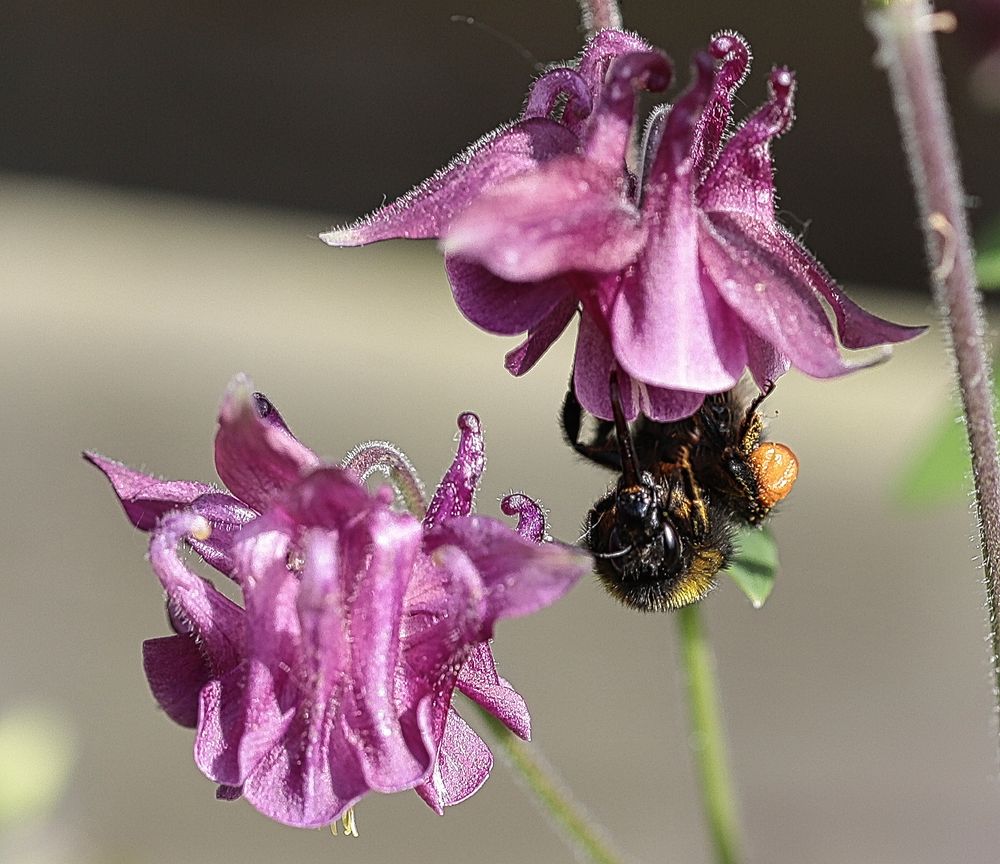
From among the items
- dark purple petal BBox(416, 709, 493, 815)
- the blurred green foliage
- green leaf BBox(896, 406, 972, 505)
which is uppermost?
green leaf BBox(896, 406, 972, 505)

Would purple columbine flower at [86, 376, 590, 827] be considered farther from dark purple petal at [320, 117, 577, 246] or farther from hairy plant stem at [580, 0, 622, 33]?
hairy plant stem at [580, 0, 622, 33]

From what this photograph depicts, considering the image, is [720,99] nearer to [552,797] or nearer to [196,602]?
[196,602]

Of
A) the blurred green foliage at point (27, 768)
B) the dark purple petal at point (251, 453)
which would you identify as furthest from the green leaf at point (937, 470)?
the blurred green foliage at point (27, 768)

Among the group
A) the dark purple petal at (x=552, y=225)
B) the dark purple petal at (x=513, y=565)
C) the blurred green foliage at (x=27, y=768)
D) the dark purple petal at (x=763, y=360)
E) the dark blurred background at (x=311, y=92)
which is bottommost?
the blurred green foliage at (x=27, y=768)

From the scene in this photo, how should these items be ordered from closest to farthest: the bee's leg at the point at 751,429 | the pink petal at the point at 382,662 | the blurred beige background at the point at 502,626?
1. the pink petal at the point at 382,662
2. the bee's leg at the point at 751,429
3. the blurred beige background at the point at 502,626

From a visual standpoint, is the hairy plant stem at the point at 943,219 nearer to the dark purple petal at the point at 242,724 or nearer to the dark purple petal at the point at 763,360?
the dark purple petal at the point at 763,360

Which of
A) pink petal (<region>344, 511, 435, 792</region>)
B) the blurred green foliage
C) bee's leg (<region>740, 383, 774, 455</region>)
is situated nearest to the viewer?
pink petal (<region>344, 511, 435, 792</region>)

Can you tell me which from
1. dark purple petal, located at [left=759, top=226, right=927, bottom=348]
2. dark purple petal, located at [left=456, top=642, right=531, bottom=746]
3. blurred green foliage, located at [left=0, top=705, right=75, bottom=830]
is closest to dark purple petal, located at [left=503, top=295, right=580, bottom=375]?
dark purple petal, located at [left=759, top=226, right=927, bottom=348]
